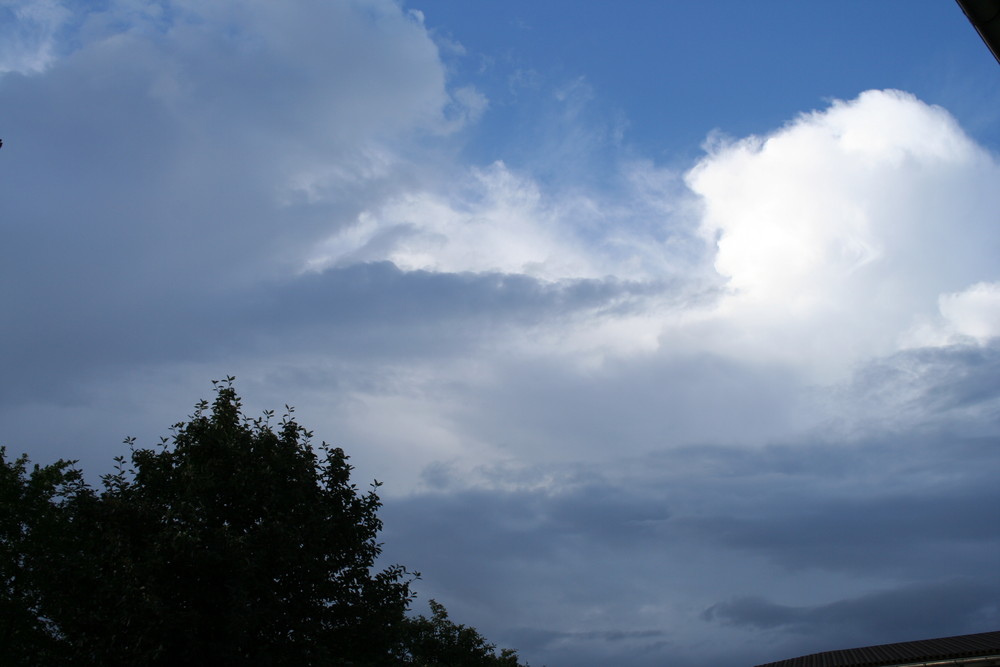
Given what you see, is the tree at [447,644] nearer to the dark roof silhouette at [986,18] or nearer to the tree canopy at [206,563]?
the tree canopy at [206,563]

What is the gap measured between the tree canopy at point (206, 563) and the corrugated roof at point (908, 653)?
17313mm

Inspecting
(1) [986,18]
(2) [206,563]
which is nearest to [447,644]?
(2) [206,563]

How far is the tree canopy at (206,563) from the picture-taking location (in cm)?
2409

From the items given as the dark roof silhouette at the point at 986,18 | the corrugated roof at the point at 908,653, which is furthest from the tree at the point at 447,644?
the dark roof silhouette at the point at 986,18

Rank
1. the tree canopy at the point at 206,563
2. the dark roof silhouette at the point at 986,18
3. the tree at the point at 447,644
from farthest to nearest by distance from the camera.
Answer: the tree at the point at 447,644
the tree canopy at the point at 206,563
the dark roof silhouette at the point at 986,18

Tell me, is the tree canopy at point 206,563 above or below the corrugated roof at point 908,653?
above

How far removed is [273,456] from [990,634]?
2916 cm

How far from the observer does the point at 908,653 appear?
1067 inches

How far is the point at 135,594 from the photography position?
23.8 m

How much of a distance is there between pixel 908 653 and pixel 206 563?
25075 mm

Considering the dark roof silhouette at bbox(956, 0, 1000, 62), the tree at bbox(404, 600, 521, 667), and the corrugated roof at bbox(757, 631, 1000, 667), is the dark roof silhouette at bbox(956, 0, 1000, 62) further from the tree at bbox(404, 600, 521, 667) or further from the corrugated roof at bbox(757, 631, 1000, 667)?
the tree at bbox(404, 600, 521, 667)

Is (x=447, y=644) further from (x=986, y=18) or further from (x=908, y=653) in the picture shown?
(x=986, y=18)

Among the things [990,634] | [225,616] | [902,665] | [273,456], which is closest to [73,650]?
[225,616]

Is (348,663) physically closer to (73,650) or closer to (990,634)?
(73,650)
